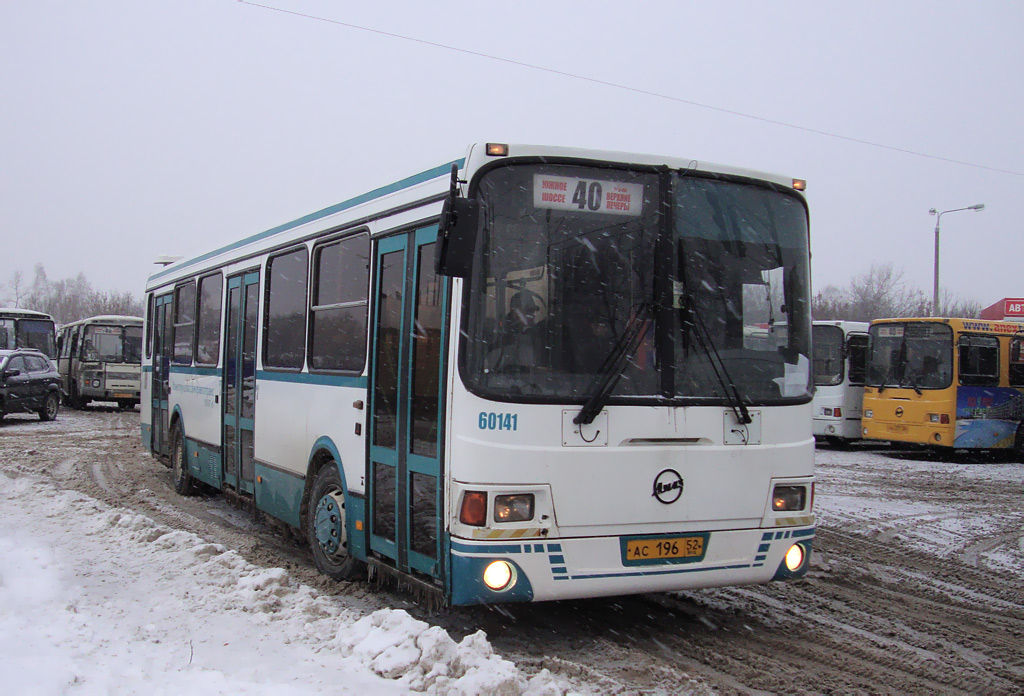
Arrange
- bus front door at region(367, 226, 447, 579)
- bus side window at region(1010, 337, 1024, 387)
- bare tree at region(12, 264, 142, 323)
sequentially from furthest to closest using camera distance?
bare tree at region(12, 264, 142, 323), bus side window at region(1010, 337, 1024, 387), bus front door at region(367, 226, 447, 579)

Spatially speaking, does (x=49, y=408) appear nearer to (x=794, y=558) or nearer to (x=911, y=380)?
(x=911, y=380)

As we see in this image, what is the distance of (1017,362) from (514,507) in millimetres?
17197

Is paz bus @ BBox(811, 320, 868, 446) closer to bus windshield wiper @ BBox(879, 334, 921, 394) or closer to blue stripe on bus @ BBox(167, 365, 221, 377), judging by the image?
bus windshield wiper @ BBox(879, 334, 921, 394)

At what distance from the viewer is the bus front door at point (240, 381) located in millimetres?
8953

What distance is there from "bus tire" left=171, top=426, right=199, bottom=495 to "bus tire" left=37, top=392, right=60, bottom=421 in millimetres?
13706

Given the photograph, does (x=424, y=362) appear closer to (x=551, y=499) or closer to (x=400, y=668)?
(x=551, y=499)

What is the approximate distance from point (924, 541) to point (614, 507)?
5.74 metres

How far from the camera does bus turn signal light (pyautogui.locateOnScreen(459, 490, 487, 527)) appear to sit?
4.95m

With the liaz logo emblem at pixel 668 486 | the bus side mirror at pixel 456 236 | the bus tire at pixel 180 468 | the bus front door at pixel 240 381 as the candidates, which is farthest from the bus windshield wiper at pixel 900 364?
the bus side mirror at pixel 456 236

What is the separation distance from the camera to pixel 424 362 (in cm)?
558

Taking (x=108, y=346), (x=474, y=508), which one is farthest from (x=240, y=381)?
(x=108, y=346)

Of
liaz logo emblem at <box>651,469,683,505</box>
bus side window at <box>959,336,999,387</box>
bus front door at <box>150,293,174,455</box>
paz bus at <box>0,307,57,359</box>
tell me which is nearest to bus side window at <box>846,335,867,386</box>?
bus side window at <box>959,336,999,387</box>

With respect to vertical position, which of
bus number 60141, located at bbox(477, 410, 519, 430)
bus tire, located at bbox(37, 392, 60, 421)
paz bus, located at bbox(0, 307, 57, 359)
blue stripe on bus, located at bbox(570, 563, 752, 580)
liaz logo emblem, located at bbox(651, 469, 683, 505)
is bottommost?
bus tire, located at bbox(37, 392, 60, 421)

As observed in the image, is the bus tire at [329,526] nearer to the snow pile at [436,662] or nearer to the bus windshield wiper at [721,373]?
the snow pile at [436,662]
